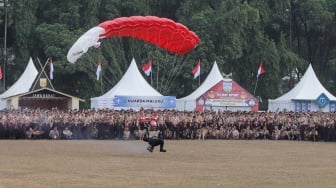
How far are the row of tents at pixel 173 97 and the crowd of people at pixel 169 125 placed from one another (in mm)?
2810

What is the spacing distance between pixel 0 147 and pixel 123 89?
13.1 meters

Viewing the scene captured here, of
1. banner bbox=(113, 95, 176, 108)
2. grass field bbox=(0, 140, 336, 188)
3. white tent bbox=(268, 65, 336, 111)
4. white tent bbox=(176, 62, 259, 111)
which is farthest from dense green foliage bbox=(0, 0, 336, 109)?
grass field bbox=(0, 140, 336, 188)

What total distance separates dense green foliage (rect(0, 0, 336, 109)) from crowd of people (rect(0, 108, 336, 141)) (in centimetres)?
1451

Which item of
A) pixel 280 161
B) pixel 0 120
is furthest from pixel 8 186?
pixel 0 120

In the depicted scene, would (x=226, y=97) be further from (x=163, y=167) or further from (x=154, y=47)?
(x=163, y=167)

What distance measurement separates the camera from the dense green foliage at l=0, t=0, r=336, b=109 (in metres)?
51.6

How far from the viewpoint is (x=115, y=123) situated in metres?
33.5

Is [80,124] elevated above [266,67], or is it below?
below

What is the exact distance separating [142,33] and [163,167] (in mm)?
12336

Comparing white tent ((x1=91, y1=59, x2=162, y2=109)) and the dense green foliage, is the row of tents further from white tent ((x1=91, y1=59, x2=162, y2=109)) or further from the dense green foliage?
the dense green foliage

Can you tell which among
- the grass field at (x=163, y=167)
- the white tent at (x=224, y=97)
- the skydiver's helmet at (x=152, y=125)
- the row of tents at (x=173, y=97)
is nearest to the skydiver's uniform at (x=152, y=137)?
the skydiver's helmet at (x=152, y=125)

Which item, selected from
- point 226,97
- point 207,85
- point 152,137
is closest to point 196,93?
point 207,85

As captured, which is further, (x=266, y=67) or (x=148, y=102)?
(x=266, y=67)

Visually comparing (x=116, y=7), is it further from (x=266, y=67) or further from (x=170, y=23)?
(x=170, y=23)
